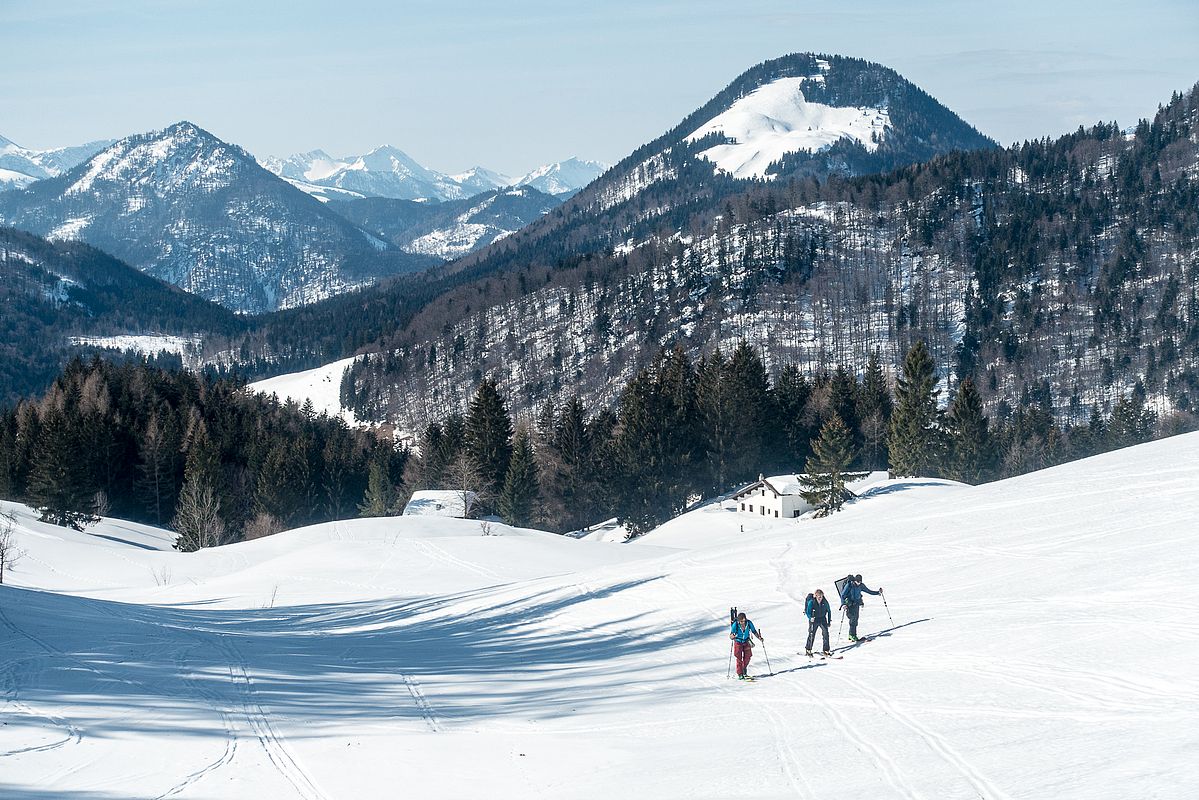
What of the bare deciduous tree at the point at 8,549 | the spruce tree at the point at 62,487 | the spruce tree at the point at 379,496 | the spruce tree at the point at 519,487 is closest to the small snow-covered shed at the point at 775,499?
the spruce tree at the point at 519,487

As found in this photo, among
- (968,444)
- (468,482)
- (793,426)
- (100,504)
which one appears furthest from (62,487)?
(968,444)

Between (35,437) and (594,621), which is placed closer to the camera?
(594,621)

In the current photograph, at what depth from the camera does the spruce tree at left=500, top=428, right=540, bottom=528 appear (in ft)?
233

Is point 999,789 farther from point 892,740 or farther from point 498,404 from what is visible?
point 498,404

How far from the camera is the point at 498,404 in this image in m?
78.4

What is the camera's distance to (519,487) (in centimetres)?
7138

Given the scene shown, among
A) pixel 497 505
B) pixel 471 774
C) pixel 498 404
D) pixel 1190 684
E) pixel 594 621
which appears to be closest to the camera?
pixel 471 774

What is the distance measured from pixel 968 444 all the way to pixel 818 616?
200 ft

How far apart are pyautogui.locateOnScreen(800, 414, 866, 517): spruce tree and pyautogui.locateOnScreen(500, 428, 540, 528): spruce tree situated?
20974 mm

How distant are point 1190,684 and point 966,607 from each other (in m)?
6.84

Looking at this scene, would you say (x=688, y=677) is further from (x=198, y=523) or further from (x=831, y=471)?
(x=198, y=523)

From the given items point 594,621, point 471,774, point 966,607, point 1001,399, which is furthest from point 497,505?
point 1001,399

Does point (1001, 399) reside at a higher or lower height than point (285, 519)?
higher

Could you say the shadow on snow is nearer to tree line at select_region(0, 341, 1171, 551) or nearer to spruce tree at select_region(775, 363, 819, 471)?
tree line at select_region(0, 341, 1171, 551)
